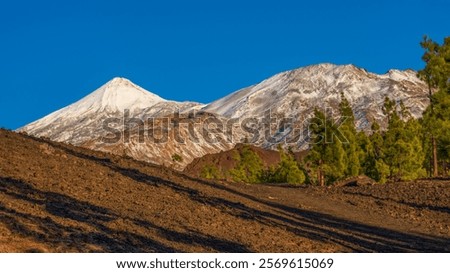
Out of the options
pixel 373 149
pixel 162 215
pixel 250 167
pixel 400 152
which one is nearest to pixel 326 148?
pixel 400 152

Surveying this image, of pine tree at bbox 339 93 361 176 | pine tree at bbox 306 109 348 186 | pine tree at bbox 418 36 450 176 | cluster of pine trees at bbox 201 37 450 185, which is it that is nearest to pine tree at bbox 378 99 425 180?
cluster of pine trees at bbox 201 37 450 185

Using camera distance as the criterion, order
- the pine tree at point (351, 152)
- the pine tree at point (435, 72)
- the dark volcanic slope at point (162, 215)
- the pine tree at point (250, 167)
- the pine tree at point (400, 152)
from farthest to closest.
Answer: the pine tree at point (250, 167)
the pine tree at point (351, 152)
the pine tree at point (400, 152)
the pine tree at point (435, 72)
the dark volcanic slope at point (162, 215)

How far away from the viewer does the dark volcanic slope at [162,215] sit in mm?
14258

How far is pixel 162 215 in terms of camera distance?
61.2 feet

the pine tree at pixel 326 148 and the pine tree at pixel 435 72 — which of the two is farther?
the pine tree at pixel 326 148

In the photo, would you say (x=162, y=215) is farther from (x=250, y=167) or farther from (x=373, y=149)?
(x=250, y=167)

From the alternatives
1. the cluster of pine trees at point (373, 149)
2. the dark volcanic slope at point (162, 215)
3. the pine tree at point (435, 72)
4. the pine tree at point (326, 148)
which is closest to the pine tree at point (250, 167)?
the cluster of pine trees at point (373, 149)

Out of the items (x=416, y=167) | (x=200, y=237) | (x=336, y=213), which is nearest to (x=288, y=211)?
(x=336, y=213)

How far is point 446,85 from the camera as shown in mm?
40906

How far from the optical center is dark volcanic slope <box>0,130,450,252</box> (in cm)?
1426

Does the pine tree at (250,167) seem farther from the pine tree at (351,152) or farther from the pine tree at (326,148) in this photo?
the pine tree at (326,148)

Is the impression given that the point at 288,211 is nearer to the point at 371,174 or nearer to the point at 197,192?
the point at 197,192

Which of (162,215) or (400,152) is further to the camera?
(400,152)

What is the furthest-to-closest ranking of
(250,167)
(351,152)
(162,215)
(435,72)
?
(250,167) → (351,152) → (435,72) → (162,215)
